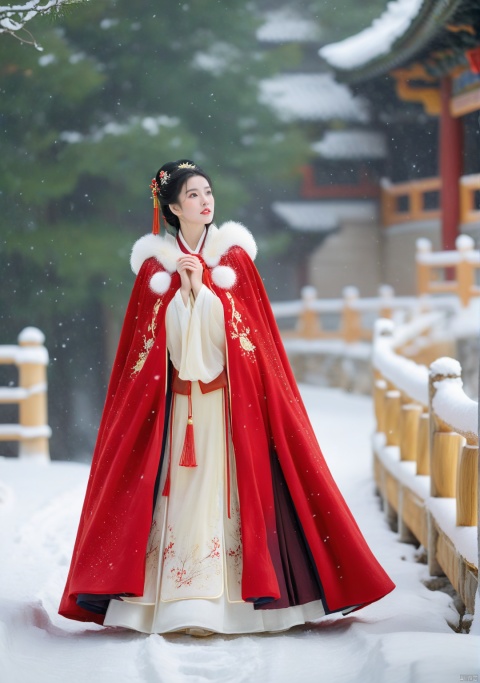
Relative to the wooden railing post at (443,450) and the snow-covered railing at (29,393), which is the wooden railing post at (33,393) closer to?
the snow-covered railing at (29,393)

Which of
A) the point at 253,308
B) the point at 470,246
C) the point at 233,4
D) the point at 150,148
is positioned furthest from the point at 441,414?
the point at 233,4

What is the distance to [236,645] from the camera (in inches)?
115

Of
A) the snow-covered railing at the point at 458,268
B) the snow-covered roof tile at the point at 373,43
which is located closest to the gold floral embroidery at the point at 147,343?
the snow-covered railing at the point at 458,268

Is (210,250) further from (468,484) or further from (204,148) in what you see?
(204,148)

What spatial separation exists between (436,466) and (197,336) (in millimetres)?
1068

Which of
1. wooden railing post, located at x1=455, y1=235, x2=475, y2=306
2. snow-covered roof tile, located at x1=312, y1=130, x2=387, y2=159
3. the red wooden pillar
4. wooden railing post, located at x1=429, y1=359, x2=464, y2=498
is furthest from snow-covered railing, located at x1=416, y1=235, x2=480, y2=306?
wooden railing post, located at x1=429, y1=359, x2=464, y2=498

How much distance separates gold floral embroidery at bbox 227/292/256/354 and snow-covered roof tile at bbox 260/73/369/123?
40.5ft

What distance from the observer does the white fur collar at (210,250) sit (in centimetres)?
320

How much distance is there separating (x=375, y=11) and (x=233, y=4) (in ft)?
7.26

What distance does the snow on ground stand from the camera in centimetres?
252

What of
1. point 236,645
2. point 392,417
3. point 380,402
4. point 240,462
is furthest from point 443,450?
point 380,402

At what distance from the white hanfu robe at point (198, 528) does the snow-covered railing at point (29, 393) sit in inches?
168

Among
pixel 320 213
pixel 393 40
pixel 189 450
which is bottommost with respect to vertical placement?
pixel 189 450

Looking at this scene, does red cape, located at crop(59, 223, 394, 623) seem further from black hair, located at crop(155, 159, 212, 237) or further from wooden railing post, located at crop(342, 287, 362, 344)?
wooden railing post, located at crop(342, 287, 362, 344)
